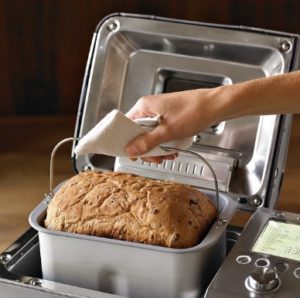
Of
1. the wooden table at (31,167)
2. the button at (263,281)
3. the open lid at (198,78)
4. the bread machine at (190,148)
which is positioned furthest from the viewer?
the wooden table at (31,167)

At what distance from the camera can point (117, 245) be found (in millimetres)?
973

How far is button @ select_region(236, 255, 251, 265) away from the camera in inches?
38.5

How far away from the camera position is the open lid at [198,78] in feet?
4.21

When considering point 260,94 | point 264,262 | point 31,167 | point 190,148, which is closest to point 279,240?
point 264,262

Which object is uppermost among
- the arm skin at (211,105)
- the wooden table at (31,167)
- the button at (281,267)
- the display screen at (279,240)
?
the arm skin at (211,105)

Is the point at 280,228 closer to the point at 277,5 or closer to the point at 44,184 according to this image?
the point at 44,184

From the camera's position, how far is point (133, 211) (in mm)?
1010

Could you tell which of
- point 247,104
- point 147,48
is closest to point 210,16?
point 147,48

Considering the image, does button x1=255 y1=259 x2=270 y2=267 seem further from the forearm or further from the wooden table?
the wooden table

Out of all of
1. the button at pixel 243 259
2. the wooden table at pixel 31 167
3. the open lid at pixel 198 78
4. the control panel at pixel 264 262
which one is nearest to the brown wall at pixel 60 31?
the wooden table at pixel 31 167

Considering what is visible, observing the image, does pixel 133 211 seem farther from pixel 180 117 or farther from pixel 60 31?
pixel 60 31

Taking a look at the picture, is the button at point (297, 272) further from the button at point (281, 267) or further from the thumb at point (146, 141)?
the thumb at point (146, 141)

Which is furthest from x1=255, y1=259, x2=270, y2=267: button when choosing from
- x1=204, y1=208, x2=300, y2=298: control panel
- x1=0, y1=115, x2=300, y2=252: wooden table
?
x1=0, y1=115, x2=300, y2=252: wooden table

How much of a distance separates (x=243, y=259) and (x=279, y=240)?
0.08m
